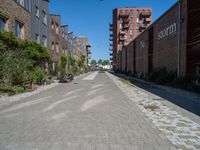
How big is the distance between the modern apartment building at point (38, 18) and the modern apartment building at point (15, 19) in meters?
0.81

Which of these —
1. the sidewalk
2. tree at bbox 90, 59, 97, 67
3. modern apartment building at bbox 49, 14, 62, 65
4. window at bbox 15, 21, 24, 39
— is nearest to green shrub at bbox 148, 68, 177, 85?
the sidewalk

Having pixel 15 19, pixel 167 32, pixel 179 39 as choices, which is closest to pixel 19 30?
pixel 15 19

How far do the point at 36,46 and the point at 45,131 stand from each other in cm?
1437

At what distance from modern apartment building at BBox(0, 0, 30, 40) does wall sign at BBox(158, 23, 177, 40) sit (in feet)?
48.9

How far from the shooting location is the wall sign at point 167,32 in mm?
19731

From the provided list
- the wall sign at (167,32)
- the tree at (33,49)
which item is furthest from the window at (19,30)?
the wall sign at (167,32)

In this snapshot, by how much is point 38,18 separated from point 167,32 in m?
15.1

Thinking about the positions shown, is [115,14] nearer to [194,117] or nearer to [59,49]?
[59,49]

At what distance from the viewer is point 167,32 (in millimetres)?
21859

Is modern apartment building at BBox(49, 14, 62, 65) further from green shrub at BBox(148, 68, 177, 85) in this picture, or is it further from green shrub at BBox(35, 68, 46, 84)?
green shrub at BBox(148, 68, 177, 85)

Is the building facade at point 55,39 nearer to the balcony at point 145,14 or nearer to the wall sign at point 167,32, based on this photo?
the wall sign at point 167,32

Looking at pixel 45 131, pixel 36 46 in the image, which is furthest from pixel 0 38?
pixel 45 131

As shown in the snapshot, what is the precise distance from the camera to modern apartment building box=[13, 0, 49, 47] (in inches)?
806

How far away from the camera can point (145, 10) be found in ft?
268
